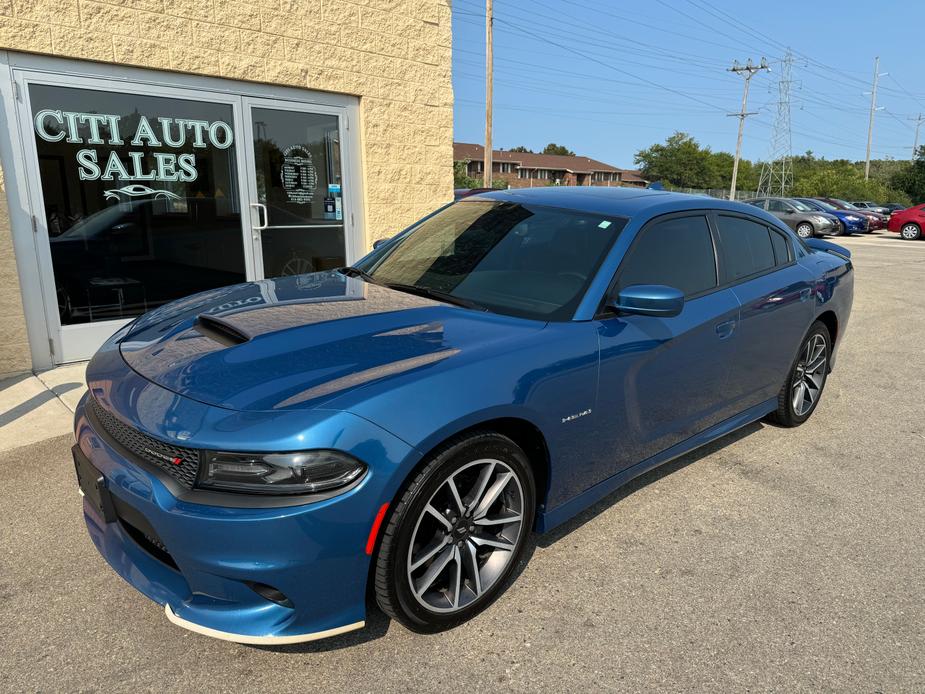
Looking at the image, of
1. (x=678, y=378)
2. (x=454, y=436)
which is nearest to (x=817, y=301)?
(x=678, y=378)

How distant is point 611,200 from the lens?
12.0ft

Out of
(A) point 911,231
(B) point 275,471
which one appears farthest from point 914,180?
(B) point 275,471

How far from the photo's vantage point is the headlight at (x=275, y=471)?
82.3 inches

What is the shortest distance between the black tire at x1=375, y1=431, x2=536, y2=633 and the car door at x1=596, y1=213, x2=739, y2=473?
23.4 inches

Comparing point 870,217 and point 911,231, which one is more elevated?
point 870,217

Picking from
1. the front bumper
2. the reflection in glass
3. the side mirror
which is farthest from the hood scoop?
the reflection in glass

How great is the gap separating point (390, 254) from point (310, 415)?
2035mm

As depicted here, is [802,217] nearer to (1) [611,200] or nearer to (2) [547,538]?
(1) [611,200]

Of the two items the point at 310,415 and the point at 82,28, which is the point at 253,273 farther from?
the point at 310,415

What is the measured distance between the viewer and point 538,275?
3.26 meters

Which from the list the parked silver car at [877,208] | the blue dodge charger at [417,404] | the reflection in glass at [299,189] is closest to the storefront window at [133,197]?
the reflection in glass at [299,189]

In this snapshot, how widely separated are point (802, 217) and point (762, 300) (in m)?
24.4

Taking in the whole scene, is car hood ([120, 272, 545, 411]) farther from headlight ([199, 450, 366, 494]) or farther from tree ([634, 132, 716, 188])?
tree ([634, 132, 716, 188])

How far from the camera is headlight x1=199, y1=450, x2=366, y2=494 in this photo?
2.09m
